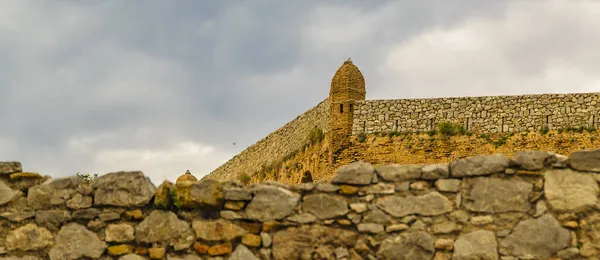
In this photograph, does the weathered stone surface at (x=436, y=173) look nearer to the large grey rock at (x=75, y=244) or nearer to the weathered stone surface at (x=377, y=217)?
the weathered stone surface at (x=377, y=217)

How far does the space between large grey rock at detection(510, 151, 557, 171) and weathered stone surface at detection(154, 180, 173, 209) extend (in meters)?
2.72

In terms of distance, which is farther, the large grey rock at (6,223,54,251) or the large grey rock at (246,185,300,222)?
the large grey rock at (6,223,54,251)

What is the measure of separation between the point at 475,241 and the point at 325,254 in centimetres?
115

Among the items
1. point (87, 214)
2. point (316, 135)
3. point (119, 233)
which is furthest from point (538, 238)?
point (316, 135)

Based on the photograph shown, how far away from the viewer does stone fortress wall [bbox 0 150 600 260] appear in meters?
6.21

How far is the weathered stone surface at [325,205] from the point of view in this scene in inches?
252

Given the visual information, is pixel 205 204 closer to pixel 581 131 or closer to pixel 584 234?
pixel 584 234

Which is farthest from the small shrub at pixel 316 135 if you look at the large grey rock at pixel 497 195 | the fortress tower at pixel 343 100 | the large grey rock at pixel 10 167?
the large grey rock at pixel 497 195

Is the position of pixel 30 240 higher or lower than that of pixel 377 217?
lower

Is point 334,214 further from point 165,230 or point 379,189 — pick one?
point 165,230

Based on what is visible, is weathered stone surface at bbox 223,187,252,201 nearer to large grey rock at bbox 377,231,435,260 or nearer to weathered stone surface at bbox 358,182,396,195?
weathered stone surface at bbox 358,182,396,195

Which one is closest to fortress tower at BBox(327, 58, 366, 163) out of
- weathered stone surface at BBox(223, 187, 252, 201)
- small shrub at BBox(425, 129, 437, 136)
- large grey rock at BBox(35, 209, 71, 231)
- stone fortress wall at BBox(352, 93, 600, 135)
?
stone fortress wall at BBox(352, 93, 600, 135)

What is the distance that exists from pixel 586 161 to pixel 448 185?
1062mm

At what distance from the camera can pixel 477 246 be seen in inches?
244
